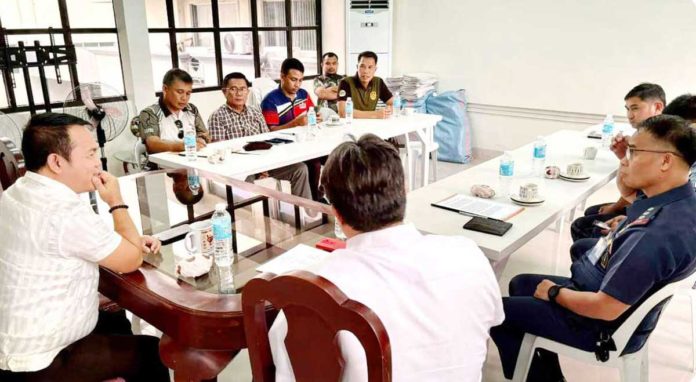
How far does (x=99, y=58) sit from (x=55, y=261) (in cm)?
386

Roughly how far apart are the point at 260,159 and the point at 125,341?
1570mm

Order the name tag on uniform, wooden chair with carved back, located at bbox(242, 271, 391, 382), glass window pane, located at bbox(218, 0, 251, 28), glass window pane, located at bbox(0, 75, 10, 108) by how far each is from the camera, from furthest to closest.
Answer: glass window pane, located at bbox(218, 0, 251, 28) → glass window pane, located at bbox(0, 75, 10, 108) → the name tag on uniform → wooden chair with carved back, located at bbox(242, 271, 391, 382)

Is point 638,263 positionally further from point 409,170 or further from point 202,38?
point 202,38

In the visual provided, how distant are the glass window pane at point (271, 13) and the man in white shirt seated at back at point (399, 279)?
496 centimetres

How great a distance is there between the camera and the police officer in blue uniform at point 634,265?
135 cm

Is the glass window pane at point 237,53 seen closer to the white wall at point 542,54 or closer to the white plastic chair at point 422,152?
the white wall at point 542,54

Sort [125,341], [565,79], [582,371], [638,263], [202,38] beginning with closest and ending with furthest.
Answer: [638,263], [125,341], [582,371], [565,79], [202,38]

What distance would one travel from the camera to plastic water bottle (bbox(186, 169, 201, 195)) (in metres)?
2.34

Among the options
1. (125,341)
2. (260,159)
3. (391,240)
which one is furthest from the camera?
(260,159)

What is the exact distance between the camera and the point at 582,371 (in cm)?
203

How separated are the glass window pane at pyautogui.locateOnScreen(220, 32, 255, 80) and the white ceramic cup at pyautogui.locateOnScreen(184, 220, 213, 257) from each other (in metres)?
4.07

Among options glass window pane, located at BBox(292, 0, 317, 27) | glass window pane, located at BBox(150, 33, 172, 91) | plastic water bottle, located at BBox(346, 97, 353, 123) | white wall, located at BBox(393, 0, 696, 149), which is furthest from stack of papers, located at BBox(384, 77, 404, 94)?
glass window pane, located at BBox(150, 33, 172, 91)

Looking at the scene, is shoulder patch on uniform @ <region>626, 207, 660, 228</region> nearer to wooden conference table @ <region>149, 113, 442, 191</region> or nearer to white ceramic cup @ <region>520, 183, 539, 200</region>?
white ceramic cup @ <region>520, 183, 539, 200</region>

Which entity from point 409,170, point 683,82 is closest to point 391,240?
point 409,170
